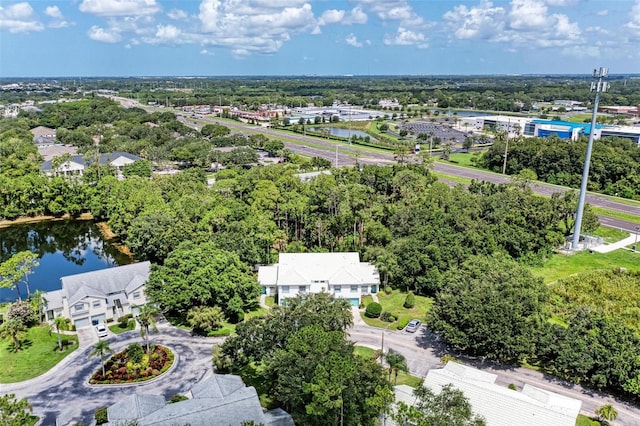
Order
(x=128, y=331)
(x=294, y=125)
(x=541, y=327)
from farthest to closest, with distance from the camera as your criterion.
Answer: (x=294, y=125), (x=128, y=331), (x=541, y=327)

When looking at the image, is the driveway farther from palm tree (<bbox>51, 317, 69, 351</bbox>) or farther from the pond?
the pond

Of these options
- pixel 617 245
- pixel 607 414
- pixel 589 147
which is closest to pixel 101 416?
pixel 607 414

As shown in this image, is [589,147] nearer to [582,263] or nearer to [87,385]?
[582,263]

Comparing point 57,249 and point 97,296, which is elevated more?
point 97,296

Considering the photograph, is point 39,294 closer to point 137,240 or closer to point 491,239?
point 137,240

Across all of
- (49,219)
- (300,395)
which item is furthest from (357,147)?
(300,395)

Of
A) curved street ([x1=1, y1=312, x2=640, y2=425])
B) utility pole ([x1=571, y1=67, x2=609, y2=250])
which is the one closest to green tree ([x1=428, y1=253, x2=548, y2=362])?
curved street ([x1=1, y1=312, x2=640, y2=425])
